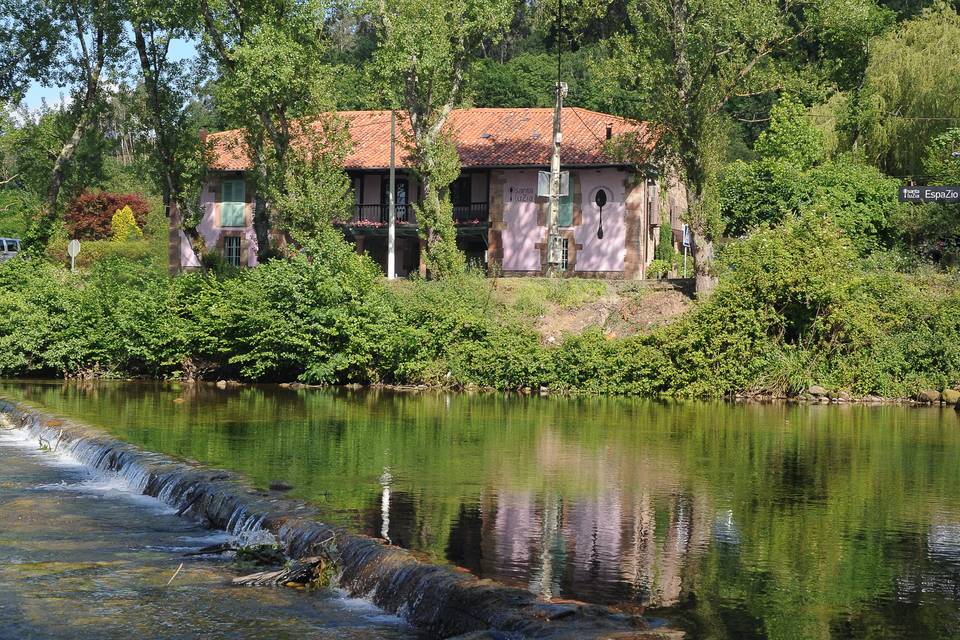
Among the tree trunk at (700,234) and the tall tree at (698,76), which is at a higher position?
the tall tree at (698,76)

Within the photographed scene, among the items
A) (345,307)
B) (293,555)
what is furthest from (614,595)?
(345,307)

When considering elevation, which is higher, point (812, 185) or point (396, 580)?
point (812, 185)

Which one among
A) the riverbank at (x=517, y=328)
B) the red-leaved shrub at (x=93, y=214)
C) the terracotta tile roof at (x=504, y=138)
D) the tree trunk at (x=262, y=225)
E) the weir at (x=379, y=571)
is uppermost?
the terracotta tile roof at (x=504, y=138)

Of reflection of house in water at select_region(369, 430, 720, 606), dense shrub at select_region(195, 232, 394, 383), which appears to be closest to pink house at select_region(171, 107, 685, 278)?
dense shrub at select_region(195, 232, 394, 383)

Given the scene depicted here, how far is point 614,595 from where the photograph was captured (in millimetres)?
11039

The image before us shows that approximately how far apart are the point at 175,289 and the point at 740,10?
59.0ft

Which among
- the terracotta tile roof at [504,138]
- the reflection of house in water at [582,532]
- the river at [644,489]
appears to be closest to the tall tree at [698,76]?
the river at [644,489]

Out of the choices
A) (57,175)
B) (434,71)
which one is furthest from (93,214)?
(434,71)

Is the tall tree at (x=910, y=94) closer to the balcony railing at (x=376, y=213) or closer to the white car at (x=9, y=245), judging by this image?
the balcony railing at (x=376, y=213)

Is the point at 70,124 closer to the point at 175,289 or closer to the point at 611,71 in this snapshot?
the point at 175,289

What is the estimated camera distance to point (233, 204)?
179 feet

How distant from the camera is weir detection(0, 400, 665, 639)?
9.77 metres

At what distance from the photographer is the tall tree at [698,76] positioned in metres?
35.2

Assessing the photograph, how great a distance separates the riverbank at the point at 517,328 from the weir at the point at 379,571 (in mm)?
14877
